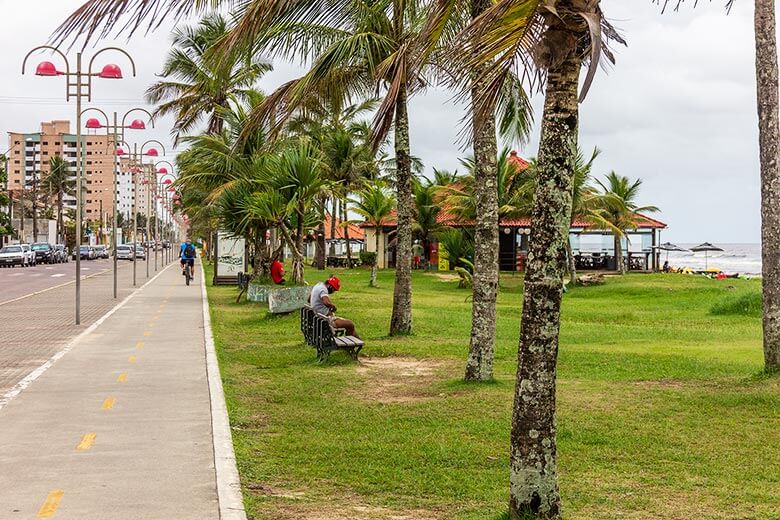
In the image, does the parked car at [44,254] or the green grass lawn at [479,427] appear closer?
the green grass lawn at [479,427]

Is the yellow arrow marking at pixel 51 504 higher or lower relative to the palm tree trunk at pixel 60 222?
lower

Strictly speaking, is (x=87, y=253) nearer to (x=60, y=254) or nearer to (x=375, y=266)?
(x=60, y=254)

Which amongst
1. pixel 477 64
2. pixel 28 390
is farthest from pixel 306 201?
pixel 477 64

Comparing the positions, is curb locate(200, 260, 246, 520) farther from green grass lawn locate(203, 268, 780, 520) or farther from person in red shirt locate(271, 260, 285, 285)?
person in red shirt locate(271, 260, 285, 285)

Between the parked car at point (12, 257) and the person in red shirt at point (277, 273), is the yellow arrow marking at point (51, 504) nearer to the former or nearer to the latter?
the person in red shirt at point (277, 273)

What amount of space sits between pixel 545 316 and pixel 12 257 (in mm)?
69360

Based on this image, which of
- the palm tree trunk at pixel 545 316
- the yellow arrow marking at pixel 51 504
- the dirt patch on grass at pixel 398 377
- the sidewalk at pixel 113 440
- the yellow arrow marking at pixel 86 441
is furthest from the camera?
the dirt patch on grass at pixel 398 377

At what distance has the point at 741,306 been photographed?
2762 centimetres

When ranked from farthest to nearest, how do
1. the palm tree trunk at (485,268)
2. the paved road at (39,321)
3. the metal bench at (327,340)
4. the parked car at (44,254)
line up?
the parked car at (44,254)
the paved road at (39,321)
the metal bench at (327,340)
the palm tree trunk at (485,268)

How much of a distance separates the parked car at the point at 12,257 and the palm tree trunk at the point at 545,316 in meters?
69.0

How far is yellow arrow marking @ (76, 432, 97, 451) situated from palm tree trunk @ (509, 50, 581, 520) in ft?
14.2

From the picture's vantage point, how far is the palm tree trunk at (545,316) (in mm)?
6387

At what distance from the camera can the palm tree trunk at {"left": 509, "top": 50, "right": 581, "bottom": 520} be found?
6387mm

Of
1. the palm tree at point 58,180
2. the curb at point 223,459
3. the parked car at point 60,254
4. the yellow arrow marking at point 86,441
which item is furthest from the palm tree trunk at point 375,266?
the palm tree at point 58,180
